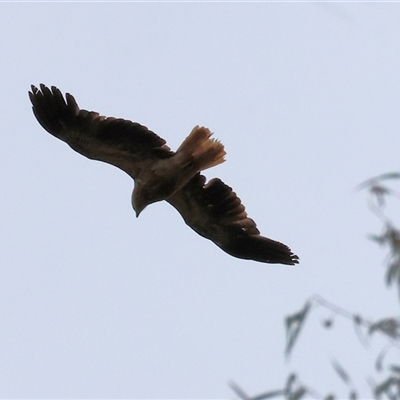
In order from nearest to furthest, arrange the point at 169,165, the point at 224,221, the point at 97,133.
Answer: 1. the point at 97,133
2. the point at 169,165
3. the point at 224,221

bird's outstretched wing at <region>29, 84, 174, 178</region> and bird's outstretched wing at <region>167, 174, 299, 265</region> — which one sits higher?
bird's outstretched wing at <region>29, 84, 174, 178</region>

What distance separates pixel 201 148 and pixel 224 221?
80 centimetres

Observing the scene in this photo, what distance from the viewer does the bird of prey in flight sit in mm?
6805

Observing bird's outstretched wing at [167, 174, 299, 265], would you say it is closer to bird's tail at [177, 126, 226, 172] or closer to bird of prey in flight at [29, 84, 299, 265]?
bird of prey in flight at [29, 84, 299, 265]

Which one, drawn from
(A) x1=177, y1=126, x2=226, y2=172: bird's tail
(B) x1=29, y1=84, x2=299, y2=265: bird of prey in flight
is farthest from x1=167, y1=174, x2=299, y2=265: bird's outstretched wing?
(A) x1=177, y1=126, x2=226, y2=172: bird's tail

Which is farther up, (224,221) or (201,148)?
(201,148)

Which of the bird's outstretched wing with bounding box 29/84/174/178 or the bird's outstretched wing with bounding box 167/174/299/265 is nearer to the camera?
the bird's outstretched wing with bounding box 29/84/174/178

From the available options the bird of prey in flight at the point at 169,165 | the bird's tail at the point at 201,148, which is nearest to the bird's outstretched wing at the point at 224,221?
the bird of prey in flight at the point at 169,165

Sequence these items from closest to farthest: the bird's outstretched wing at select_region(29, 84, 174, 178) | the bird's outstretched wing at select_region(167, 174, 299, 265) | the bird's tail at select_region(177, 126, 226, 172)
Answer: the bird's outstretched wing at select_region(29, 84, 174, 178) → the bird's tail at select_region(177, 126, 226, 172) → the bird's outstretched wing at select_region(167, 174, 299, 265)

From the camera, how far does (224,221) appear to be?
7.51m

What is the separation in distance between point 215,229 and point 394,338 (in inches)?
156

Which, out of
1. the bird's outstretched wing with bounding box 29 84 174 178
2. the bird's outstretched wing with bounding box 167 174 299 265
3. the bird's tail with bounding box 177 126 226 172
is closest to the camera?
the bird's outstretched wing with bounding box 29 84 174 178

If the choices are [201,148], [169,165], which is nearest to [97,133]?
[169,165]

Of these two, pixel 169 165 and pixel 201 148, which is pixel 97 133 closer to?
pixel 169 165
